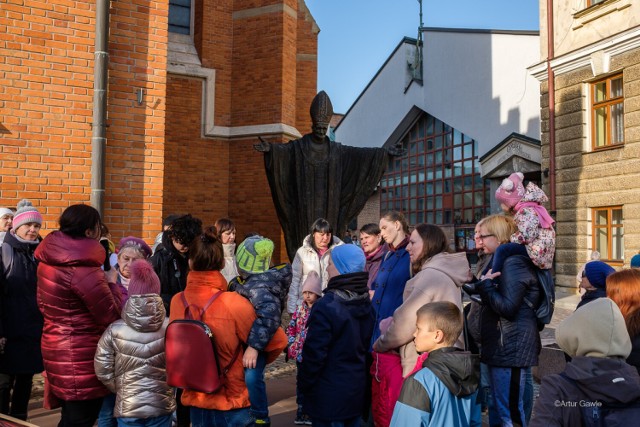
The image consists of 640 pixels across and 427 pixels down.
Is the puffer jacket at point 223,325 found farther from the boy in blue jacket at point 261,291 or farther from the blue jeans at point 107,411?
the blue jeans at point 107,411

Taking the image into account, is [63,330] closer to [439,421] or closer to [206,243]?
[206,243]

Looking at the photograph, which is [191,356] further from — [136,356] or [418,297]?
[418,297]

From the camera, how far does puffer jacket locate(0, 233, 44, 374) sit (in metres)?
4.27

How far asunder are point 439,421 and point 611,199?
12965 millimetres

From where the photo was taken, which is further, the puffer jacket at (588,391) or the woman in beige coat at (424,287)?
the woman in beige coat at (424,287)

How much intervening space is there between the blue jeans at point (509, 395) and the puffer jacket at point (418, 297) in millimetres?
771

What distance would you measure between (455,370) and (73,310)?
2.21 meters

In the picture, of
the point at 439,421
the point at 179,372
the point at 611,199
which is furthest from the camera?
the point at 611,199

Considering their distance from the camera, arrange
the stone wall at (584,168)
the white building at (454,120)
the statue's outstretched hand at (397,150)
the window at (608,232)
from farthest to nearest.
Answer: the white building at (454,120), the window at (608,232), the stone wall at (584,168), the statue's outstretched hand at (397,150)

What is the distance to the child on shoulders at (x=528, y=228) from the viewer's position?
404 cm

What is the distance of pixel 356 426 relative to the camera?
3537 millimetres

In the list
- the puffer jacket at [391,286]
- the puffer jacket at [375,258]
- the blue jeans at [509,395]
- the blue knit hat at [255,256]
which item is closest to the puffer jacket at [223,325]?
the blue knit hat at [255,256]

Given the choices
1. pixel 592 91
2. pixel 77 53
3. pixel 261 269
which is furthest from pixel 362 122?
pixel 261 269

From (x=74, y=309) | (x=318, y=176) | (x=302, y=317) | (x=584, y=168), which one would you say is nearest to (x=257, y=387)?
(x=302, y=317)
